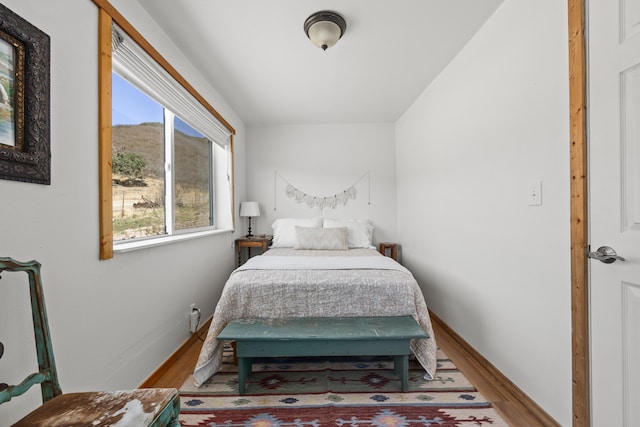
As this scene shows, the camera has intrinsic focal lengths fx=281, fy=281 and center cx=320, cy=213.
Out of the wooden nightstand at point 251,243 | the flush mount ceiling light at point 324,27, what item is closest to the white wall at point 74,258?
the flush mount ceiling light at point 324,27

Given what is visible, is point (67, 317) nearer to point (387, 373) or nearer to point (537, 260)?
point (387, 373)

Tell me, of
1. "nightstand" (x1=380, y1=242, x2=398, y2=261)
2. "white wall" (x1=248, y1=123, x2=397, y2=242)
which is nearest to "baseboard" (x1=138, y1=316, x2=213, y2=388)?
"white wall" (x1=248, y1=123, x2=397, y2=242)

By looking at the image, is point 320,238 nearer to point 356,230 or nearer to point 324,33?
point 356,230

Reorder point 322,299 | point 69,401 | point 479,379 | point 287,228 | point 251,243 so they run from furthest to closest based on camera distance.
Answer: point 287,228 < point 251,243 < point 322,299 < point 479,379 < point 69,401

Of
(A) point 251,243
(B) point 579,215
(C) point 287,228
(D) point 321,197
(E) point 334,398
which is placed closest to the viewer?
(B) point 579,215

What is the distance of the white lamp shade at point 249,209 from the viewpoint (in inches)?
149

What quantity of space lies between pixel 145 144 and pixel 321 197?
241 centimetres

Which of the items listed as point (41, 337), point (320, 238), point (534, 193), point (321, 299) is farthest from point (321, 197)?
point (41, 337)

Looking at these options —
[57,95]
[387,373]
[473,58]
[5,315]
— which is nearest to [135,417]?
[5,315]

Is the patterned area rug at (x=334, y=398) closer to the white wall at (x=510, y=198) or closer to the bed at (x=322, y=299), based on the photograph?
the bed at (x=322, y=299)

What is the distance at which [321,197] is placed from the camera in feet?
13.4

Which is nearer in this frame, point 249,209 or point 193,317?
point 193,317

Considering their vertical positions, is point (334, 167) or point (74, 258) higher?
point (334, 167)

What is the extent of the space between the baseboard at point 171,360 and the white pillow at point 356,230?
75.9 inches
